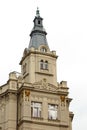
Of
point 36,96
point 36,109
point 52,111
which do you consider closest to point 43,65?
point 36,96

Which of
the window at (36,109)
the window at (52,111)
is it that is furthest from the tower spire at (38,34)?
the window at (52,111)

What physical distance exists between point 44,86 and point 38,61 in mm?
4818

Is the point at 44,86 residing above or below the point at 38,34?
below

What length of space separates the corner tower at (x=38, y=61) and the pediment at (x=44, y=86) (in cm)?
92

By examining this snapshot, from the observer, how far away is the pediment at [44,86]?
219 ft

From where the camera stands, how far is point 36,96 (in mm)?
65875

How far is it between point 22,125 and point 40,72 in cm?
1009

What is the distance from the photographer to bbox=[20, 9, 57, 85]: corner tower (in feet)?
225

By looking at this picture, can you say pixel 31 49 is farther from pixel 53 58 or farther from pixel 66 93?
pixel 66 93

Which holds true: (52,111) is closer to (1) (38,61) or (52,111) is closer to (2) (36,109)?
(2) (36,109)

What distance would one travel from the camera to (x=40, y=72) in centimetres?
6875

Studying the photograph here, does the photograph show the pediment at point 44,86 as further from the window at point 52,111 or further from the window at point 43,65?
the window at point 43,65

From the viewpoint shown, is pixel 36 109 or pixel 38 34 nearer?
pixel 36 109

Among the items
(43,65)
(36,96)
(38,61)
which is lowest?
(36,96)
